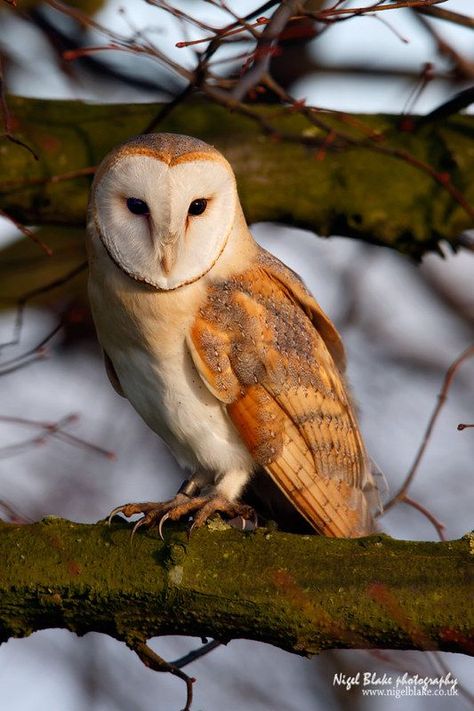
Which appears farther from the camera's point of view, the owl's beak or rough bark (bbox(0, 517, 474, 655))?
the owl's beak

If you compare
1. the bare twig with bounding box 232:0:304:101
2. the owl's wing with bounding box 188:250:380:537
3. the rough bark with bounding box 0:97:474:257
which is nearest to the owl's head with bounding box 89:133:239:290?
the owl's wing with bounding box 188:250:380:537

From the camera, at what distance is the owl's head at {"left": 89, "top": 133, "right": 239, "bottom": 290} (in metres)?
2.75

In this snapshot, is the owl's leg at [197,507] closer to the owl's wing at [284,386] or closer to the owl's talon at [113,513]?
the owl's talon at [113,513]

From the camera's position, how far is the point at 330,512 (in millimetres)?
3094

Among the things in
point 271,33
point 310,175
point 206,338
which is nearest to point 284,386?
point 206,338

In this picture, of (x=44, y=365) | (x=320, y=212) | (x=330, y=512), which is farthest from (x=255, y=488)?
(x=44, y=365)

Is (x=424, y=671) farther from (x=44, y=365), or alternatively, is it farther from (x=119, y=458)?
(x=44, y=365)

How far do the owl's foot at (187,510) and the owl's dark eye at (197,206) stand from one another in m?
0.80

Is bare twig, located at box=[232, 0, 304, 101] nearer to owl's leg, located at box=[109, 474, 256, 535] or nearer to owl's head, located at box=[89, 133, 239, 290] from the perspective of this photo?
owl's head, located at box=[89, 133, 239, 290]

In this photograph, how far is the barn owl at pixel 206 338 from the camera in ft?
9.27

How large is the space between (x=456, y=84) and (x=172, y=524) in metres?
2.59

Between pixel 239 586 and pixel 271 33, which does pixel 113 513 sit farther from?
pixel 271 33

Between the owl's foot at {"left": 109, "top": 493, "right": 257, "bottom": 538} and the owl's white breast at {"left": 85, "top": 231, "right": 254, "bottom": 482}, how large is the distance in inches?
4.4

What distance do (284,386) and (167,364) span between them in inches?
13.5
